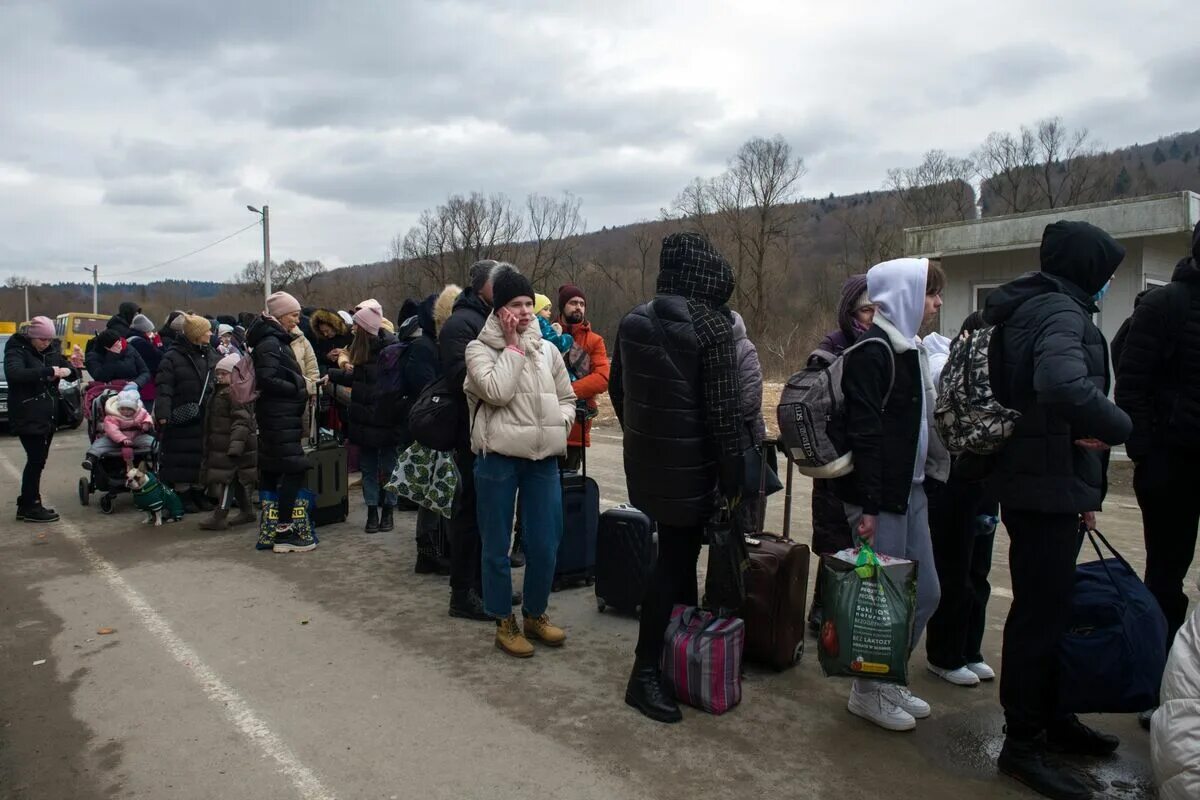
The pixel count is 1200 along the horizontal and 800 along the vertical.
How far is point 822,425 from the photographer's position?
3.47m

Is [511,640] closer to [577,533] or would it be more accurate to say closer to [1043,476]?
[577,533]

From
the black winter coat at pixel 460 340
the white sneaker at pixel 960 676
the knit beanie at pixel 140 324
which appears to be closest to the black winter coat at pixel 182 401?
the black winter coat at pixel 460 340

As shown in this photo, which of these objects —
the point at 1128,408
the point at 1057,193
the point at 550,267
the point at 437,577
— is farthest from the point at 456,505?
the point at 1057,193

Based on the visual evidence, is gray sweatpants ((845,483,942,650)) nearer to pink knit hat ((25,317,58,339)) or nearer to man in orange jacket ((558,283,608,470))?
man in orange jacket ((558,283,608,470))

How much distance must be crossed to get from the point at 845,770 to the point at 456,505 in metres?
2.60

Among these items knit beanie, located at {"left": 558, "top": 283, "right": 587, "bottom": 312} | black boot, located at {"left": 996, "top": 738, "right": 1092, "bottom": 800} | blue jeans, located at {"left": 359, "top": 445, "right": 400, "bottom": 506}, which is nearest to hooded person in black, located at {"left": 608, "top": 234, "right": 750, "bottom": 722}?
black boot, located at {"left": 996, "top": 738, "right": 1092, "bottom": 800}

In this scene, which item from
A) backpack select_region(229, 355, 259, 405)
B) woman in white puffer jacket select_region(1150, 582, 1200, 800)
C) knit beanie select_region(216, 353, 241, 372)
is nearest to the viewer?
woman in white puffer jacket select_region(1150, 582, 1200, 800)

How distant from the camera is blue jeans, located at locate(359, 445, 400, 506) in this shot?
7.21 meters

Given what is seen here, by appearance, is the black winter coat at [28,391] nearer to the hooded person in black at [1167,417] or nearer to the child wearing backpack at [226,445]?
the child wearing backpack at [226,445]

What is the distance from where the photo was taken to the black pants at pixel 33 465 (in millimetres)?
7535

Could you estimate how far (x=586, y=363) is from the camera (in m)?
6.38

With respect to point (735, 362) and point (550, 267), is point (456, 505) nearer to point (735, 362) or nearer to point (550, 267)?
point (735, 362)

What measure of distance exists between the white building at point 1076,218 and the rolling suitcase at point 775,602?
823 cm

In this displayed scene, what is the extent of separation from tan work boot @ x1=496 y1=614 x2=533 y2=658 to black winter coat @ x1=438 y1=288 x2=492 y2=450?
1022 millimetres
